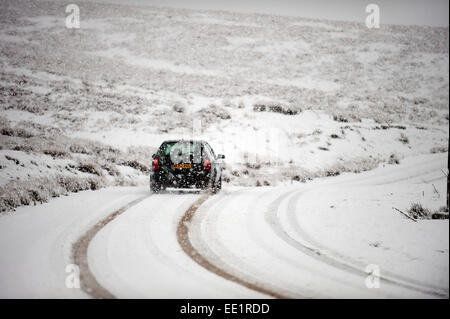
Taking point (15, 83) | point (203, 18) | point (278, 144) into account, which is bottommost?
point (278, 144)

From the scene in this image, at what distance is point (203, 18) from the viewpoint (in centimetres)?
6688

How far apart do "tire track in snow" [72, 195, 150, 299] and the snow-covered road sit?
0.02 meters

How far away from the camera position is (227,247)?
21.5 feet

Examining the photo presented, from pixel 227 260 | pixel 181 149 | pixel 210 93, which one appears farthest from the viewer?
pixel 210 93

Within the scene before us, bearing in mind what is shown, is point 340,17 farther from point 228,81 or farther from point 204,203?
point 204,203

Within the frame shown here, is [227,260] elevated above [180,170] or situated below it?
below

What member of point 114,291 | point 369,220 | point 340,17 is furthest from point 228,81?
point 340,17

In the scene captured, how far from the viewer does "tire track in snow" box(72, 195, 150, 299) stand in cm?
A: 458

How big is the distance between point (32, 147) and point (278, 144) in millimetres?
12917

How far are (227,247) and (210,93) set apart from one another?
97.1 ft

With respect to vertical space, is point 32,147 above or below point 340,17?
below

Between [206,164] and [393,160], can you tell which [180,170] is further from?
[393,160]

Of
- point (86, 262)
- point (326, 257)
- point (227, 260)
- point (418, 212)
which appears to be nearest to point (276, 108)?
point (418, 212)

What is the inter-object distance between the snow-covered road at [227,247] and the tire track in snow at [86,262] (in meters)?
0.02
